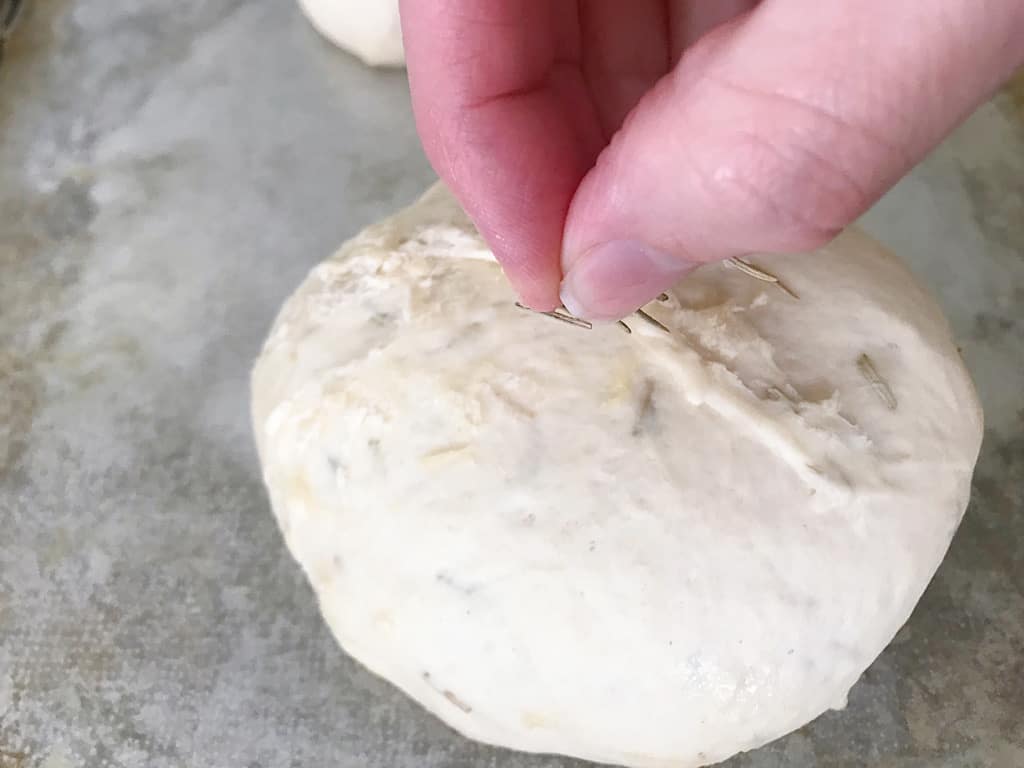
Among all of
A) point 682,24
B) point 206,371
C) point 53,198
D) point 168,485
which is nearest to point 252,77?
point 53,198

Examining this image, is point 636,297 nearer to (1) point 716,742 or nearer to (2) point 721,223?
(2) point 721,223

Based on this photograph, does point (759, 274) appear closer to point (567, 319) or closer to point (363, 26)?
point (567, 319)

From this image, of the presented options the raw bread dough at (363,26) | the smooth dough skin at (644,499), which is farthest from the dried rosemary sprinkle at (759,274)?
the raw bread dough at (363,26)

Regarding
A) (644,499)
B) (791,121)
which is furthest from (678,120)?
(644,499)

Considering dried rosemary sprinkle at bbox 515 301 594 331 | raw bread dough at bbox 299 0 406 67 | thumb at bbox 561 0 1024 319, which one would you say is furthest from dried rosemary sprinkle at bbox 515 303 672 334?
raw bread dough at bbox 299 0 406 67

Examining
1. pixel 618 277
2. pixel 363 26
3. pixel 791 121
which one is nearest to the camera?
pixel 791 121

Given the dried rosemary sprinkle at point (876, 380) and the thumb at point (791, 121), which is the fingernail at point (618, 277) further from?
the dried rosemary sprinkle at point (876, 380)
